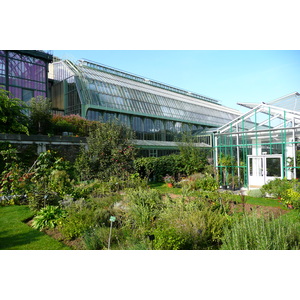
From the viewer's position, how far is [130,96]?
24.5 meters

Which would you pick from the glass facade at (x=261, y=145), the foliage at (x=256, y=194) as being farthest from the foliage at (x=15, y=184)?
the glass facade at (x=261, y=145)

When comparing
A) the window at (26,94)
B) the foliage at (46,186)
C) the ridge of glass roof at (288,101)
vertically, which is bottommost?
the foliage at (46,186)

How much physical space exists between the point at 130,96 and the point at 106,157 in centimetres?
1403

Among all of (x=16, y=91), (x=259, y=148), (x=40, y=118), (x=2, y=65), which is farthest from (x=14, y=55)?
(x=259, y=148)

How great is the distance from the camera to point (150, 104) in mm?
26094

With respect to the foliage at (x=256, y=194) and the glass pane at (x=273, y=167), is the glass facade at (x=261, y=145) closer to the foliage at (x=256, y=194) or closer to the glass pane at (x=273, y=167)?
the glass pane at (x=273, y=167)

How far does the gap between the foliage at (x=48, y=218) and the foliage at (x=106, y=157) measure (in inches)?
184

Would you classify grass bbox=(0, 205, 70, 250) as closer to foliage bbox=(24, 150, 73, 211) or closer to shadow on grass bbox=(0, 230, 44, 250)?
shadow on grass bbox=(0, 230, 44, 250)

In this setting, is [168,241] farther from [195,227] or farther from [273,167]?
[273,167]

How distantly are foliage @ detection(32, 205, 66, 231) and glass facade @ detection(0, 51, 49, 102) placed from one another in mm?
16928

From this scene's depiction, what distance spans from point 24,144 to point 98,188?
6029 mm

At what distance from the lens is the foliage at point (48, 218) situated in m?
6.13
